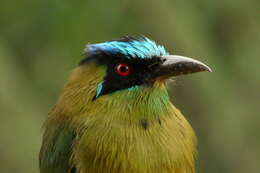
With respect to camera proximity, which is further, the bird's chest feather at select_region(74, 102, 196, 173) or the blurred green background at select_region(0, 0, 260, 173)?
the blurred green background at select_region(0, 0, 260, 173)

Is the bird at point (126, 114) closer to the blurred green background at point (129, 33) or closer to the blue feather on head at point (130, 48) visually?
the blue feather on head at point (130, 48)

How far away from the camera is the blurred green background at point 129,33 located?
1041 centimetres

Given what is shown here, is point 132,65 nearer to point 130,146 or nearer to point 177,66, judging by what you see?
point 177,66

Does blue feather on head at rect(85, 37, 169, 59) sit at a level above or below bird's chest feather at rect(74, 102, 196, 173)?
above

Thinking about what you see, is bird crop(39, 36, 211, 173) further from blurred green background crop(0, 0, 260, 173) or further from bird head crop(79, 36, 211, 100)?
blurred green background crop(0, 0, 260, 173)

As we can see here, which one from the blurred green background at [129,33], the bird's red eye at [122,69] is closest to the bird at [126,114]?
the bird's red eye at [122,69]

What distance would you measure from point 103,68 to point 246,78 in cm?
257

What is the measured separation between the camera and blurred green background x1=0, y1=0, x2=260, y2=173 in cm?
1041

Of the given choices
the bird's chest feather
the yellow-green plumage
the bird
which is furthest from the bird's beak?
the bird's chest feather

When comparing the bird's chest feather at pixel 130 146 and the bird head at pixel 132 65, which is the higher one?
the bird head at pixel 132 65

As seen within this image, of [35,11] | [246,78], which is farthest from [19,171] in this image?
[246,78]

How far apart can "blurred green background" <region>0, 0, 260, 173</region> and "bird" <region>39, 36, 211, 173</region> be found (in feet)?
3.90

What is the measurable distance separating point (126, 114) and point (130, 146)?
228 millimetres

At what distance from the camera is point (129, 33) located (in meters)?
10.9
